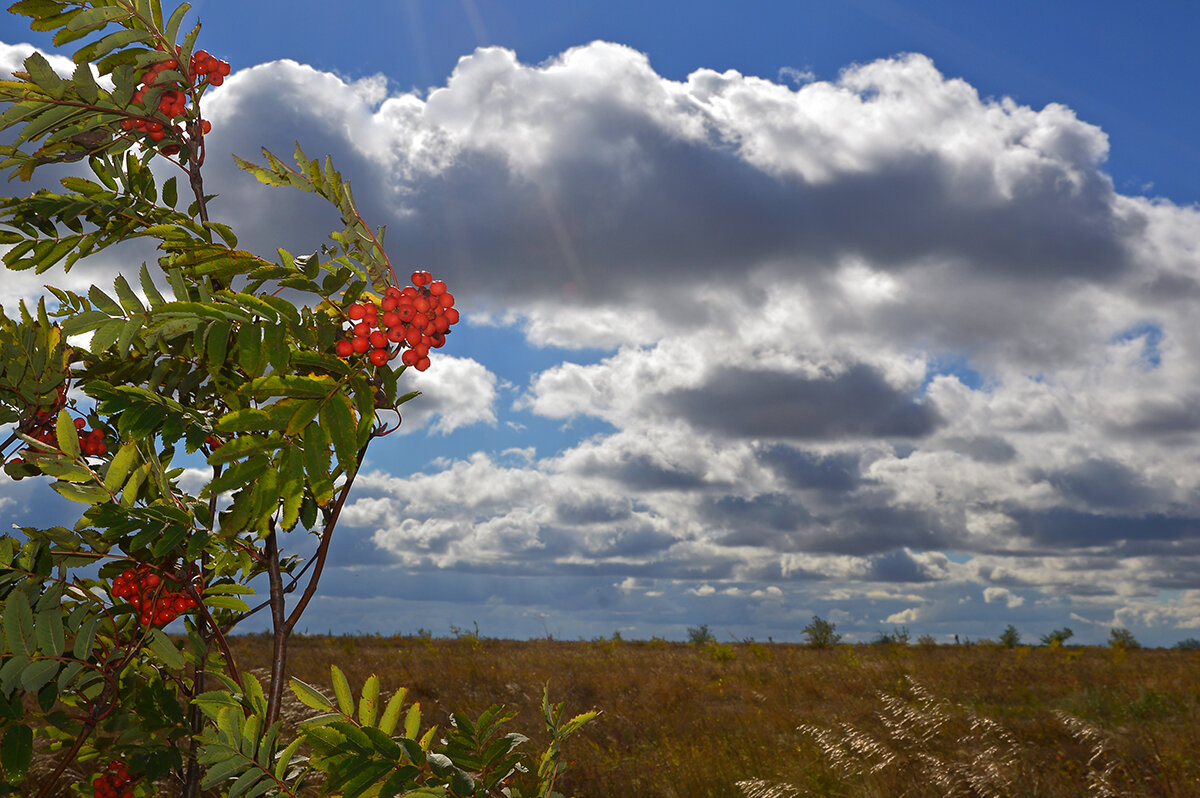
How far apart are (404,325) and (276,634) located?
30.6 inches

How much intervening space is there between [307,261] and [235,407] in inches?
15.7

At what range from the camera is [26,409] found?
1952mm

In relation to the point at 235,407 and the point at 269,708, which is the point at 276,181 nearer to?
the point at 235,407

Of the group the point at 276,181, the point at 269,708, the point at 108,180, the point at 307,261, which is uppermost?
the point at 108,180

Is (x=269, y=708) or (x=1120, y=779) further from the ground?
(x=269, y=708)

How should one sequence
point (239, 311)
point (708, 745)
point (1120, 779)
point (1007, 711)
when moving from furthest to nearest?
1. point (1007, 711)
2. point (708, 745)
3. point (1120, 779)
4. point (239, 311)

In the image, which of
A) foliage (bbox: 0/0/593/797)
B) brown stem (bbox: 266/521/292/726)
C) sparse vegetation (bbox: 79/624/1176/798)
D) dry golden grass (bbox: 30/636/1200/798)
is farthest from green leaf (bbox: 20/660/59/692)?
dry golden grass (bbox: 30/636/1200/798)

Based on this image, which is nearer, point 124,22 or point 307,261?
point 307,261

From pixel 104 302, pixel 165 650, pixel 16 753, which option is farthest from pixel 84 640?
pixel 104 302

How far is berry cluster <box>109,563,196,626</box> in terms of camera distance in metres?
1.81

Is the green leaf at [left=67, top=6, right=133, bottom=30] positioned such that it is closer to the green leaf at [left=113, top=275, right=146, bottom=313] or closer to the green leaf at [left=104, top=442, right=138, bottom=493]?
the green leaf at [left=113, top=275, right=146, bottom=313]

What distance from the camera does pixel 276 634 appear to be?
158cm

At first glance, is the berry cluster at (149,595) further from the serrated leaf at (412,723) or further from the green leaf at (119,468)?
the serrated leaf at (412,723)

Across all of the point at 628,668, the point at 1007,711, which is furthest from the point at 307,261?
the point at 628,668
